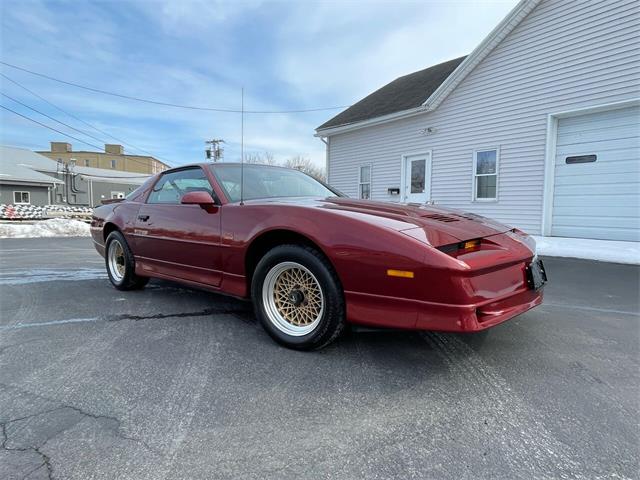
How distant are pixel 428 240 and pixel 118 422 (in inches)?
71.6

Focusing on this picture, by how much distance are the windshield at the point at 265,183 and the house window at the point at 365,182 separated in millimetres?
8094

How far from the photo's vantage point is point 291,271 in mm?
2717

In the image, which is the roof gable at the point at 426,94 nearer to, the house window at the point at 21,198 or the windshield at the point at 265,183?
the windshield at the point at 265,183

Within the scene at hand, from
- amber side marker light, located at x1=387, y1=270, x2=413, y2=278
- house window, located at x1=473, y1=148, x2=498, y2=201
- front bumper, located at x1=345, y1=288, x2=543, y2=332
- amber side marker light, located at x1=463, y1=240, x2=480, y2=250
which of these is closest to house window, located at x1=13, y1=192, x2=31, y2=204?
house window, located at x1=473, y1=148, x2=498, y2=201

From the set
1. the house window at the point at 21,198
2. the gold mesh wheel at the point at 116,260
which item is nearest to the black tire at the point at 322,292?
the gold mesh wheel at the point at 116,260

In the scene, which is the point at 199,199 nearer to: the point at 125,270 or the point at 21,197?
the point at 125,270

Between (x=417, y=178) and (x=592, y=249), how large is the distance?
16.4 feet

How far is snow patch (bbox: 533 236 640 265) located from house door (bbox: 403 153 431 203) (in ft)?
11.7

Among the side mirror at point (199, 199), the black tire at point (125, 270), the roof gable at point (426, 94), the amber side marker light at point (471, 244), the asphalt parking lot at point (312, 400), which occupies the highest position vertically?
the roof gable at point (426, 94)

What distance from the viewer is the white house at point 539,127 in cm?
680

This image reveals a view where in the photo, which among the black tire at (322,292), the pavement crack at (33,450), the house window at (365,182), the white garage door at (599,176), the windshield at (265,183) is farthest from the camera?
the house window at (365,182)

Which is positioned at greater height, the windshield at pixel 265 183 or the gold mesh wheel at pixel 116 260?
the windshield at pixel 265 183

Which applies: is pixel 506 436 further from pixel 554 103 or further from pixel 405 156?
pixel 405 156

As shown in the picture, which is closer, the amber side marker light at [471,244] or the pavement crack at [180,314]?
the amber side marker light at [471,244]
